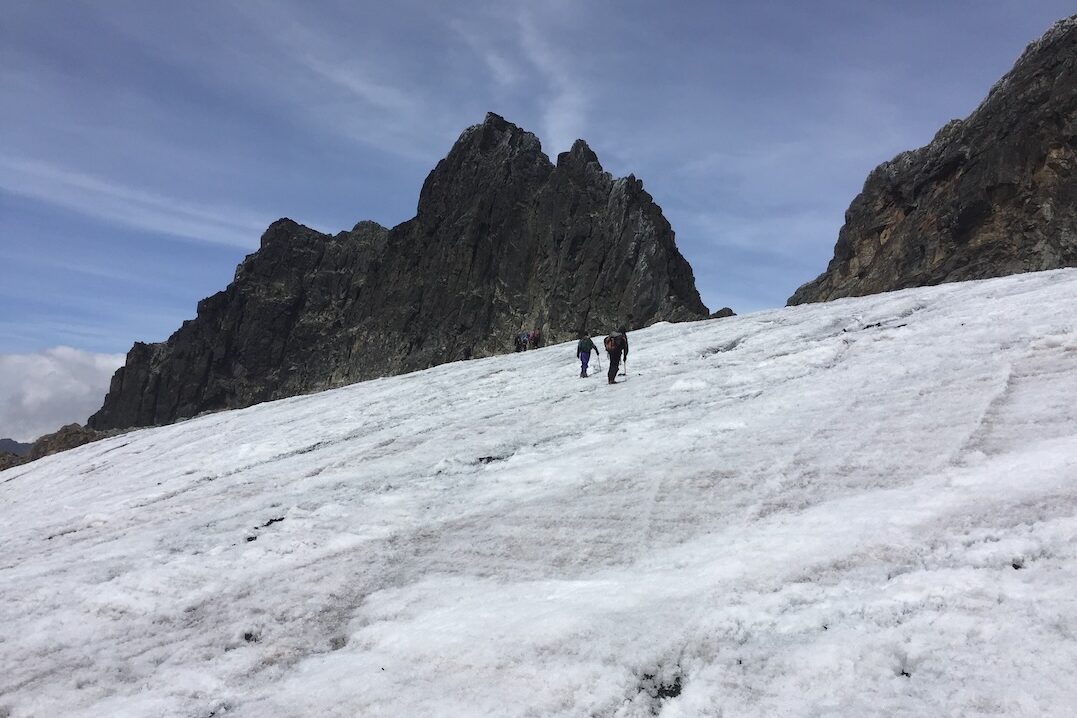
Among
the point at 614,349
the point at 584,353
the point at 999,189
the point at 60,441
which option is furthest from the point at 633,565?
the point at 999,189

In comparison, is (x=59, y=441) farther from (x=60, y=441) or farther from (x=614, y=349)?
(x=614, y=349)

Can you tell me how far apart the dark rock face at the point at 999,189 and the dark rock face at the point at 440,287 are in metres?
35.1

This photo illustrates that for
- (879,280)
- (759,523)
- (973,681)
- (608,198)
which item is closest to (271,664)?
(759,523)

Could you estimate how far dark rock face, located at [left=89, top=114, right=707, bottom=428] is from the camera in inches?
4449

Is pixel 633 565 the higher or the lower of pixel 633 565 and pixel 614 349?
the lower

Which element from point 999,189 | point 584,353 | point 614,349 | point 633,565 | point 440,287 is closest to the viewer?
point 633,565

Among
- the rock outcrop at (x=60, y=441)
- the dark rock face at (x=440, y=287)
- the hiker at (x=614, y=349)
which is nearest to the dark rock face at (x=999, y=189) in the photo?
the dark rock face at (x=440, y=287)

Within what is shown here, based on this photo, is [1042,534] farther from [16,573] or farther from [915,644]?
[16,573]

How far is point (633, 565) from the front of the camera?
21.5ft

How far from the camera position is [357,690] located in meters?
5.20

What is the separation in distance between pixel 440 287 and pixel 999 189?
109175 mm

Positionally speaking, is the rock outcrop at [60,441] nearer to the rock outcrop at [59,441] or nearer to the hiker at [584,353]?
the rock outcrop at [59,441]

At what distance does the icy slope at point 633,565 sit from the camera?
4.60 metres

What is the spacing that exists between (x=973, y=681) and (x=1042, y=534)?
187cm
